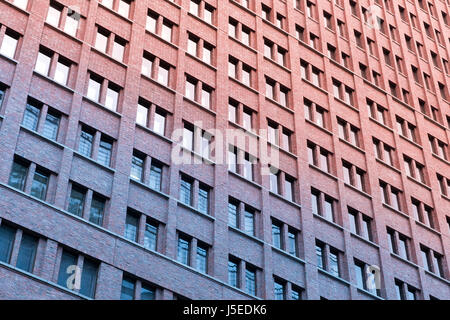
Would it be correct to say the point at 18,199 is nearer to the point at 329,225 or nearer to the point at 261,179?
the point at 261,179

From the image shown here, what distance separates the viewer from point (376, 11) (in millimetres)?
53969

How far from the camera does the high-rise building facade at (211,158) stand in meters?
28.8

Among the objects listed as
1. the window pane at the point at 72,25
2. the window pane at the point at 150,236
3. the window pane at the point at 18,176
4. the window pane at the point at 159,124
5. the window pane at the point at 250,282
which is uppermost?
the window pane at the point at 72,25

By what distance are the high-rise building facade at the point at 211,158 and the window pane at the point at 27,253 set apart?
5 centimetres

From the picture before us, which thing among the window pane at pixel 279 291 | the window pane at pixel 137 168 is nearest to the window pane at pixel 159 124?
the window pane at pixel 137 168

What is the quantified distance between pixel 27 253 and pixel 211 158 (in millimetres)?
11193

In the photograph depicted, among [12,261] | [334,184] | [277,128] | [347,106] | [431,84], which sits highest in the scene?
[431,84]

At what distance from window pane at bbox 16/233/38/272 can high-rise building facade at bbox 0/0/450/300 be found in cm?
5

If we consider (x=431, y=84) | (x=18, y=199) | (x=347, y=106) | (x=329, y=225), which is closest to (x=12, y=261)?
(x=18, y=199)

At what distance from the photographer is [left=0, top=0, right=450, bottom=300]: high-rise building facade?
94.6 ft

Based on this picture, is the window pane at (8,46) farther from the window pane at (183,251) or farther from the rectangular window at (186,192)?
the window pane at (183,251)

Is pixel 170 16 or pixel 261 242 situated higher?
pixel 170 16

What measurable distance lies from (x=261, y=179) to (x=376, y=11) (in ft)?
75.7

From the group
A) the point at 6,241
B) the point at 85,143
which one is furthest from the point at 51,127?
the point at 6,241
